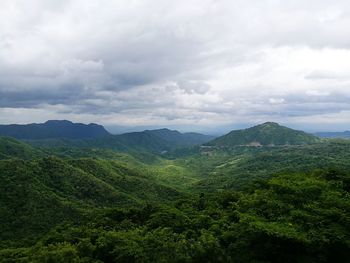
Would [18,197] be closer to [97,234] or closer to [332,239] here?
[97,234]

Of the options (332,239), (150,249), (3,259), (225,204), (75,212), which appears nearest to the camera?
(332,239)

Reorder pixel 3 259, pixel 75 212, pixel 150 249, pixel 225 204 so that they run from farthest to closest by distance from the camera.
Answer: pixel 75 212, pixel 225 204, pixel 3 259, pixel 150 249

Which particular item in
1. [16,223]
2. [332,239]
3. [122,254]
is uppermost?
[332,239]

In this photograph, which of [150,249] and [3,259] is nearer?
[150,249]

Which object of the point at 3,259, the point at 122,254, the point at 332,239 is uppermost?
the point at 332,239

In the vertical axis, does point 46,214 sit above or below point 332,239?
below

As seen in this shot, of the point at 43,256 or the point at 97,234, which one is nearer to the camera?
the point at 43,256

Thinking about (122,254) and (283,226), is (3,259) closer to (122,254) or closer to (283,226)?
(122,254)

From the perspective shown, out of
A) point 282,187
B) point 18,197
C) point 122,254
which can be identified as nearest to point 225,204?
point 282,187

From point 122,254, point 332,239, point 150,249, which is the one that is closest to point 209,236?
point 150,249
